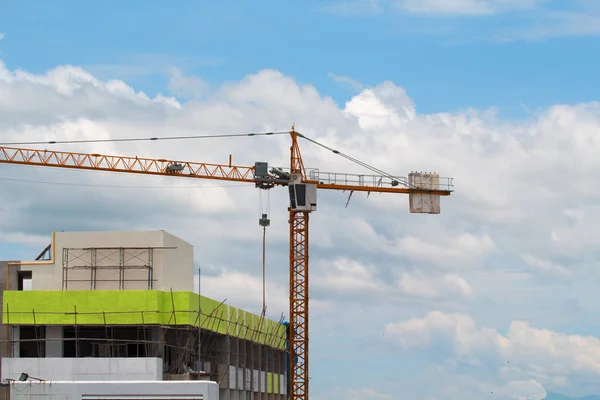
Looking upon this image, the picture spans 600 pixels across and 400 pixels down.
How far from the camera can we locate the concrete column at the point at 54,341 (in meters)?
91.8

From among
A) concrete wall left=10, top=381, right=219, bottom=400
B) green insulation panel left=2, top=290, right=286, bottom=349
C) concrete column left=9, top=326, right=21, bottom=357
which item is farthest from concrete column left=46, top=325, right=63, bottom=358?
concrete wall left=10, top=381, right=219, bottom=400

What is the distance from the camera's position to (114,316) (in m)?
91.1

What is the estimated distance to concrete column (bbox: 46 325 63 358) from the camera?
3615 inches

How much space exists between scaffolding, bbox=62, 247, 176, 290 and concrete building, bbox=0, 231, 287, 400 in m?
0.09

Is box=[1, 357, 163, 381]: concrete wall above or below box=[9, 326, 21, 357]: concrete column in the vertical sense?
below

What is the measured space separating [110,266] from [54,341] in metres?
11.7

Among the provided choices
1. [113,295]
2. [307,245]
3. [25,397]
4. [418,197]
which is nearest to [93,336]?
[113,295]

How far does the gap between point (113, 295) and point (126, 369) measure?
6080 millimetres

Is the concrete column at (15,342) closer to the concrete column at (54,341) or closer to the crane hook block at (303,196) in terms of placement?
the concrete column at (54,341)

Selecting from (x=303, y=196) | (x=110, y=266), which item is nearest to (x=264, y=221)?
(x=303, y=196)

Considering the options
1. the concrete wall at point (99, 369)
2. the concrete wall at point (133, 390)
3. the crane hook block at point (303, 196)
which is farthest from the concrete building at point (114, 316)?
the crane hook block at point (303, 196)

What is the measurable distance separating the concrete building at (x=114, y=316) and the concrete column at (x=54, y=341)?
0.26 ft

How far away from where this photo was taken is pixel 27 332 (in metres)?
94.2

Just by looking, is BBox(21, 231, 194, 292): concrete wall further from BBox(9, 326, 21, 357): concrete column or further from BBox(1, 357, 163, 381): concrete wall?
BBox(1, 357, 163, 381): concrete wall
